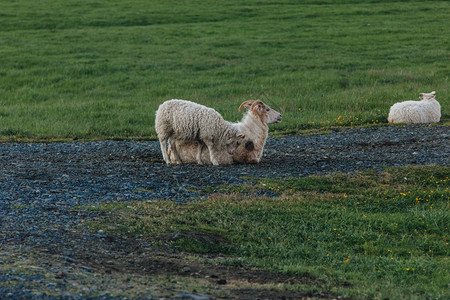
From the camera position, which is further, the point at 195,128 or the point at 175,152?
the point at 175,152

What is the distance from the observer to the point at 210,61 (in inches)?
1245

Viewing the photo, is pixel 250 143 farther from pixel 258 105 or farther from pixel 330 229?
pixel 330 229

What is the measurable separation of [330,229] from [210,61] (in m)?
23.2

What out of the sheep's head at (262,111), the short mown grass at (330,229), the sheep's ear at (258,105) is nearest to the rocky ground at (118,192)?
the short mown grass at (330,229)

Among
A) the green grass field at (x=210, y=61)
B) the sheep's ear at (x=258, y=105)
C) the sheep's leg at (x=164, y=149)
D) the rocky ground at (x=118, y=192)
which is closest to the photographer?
the rocky ground at (x=118, y=192)

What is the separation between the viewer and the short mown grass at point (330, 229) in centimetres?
750

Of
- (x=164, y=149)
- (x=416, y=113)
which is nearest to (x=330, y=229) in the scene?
(x=164, y=149)

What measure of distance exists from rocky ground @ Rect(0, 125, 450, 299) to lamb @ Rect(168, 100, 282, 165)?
1.32ft

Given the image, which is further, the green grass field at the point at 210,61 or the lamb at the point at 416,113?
the green grass field at the point at 210,61

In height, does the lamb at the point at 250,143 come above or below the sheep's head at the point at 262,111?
below

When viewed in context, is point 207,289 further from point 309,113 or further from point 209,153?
point 309,113

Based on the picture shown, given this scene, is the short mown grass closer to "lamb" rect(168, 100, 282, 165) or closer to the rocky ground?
the rocky ground

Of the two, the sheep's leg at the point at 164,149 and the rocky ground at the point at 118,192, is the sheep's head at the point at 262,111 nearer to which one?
the rocky ground at the point at 118,192

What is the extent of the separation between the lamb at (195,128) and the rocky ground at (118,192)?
646mm
